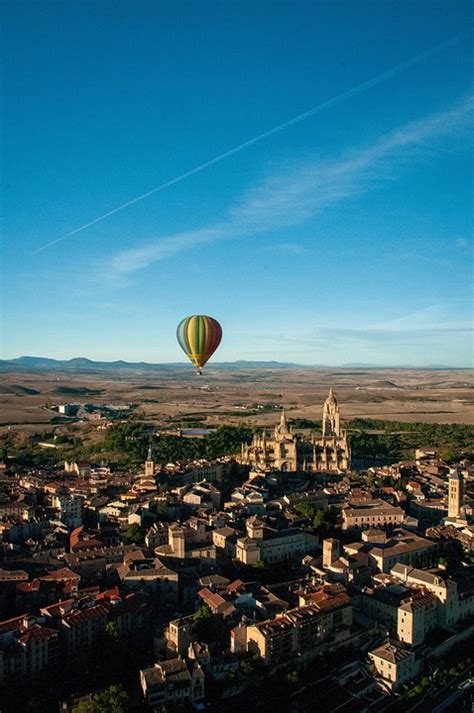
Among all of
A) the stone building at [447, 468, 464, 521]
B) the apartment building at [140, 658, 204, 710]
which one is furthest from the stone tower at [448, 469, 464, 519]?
the apartment building at [140, 658, 204, 710]

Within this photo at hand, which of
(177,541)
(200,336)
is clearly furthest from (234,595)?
(200,336)

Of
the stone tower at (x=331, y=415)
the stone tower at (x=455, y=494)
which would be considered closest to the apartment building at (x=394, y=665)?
the stone tower at (x=455, y=494)

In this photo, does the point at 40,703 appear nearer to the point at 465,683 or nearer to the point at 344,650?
the point at 344,650

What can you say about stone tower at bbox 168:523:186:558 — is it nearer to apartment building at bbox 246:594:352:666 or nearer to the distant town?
the distant town

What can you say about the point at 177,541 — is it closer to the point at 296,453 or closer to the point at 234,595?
the point at 234,595

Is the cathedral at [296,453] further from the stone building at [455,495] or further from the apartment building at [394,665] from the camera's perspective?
the apartment building at [394,665]

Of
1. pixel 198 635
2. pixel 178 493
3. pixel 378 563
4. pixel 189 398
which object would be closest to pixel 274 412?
pixel 189 398
